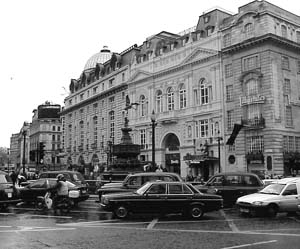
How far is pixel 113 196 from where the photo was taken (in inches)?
561

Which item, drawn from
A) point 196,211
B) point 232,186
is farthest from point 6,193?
point 232,186

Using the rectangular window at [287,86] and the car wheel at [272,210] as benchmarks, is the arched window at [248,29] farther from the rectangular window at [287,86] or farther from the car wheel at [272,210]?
the car wheel at [272,210]

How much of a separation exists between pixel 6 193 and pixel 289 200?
1198 cm

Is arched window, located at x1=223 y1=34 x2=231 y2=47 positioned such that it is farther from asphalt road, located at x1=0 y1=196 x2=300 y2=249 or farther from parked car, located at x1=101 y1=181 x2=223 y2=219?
parked car, located at x1=101 y1=181 x2=223 y2=219

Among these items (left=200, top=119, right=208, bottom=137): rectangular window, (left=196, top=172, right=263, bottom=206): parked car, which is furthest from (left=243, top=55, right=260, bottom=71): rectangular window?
(left=196, top=172, right=263, bottom=206): parked car

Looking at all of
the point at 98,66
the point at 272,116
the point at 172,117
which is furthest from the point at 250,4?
the point at 98,66

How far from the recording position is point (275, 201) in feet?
49.7

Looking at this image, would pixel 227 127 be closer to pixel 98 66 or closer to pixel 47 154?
pixel 98 66

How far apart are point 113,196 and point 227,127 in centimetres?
3294

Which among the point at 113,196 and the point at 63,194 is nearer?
the point at 113,196

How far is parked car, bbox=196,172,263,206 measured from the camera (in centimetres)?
1841

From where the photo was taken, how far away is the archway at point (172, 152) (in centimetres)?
5184

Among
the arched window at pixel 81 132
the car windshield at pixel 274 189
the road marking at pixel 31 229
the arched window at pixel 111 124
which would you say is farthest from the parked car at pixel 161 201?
the arched window at pixel 81 132

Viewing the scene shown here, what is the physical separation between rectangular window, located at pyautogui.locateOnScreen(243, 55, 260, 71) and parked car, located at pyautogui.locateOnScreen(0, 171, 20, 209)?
106 feet
